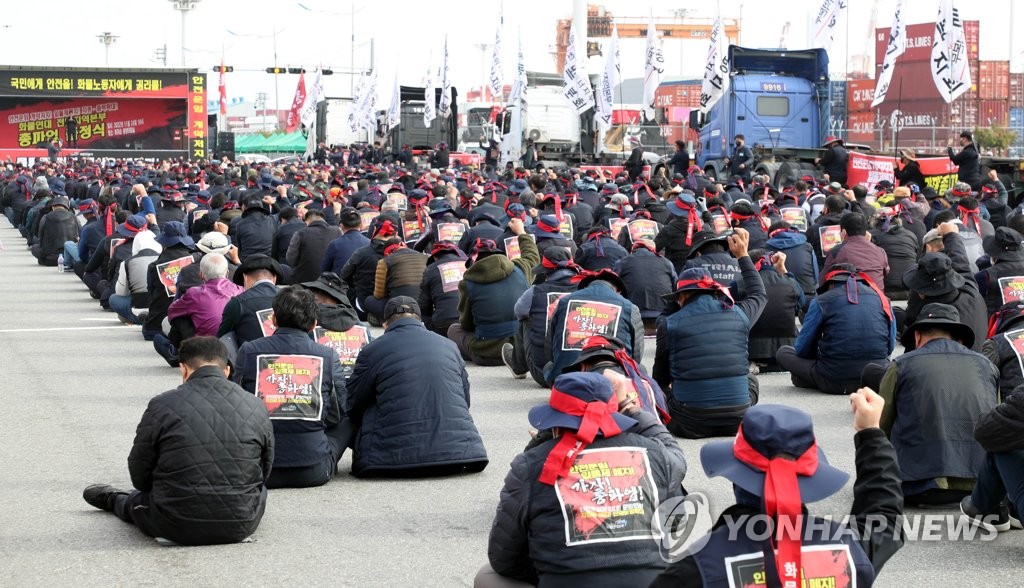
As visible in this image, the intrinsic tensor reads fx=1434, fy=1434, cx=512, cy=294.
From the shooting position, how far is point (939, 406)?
7.44 m

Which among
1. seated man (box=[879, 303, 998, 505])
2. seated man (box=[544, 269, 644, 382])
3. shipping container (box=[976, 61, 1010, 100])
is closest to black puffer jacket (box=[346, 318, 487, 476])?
seated man (box=[544, 269, 644, 382])

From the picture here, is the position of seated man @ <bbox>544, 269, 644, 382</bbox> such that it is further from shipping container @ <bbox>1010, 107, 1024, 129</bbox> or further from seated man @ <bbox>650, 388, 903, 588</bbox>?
shipping container @ <bbox>1010, 107, 1024, 129</bbox>

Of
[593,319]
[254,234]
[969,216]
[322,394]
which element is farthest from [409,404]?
[254,234]

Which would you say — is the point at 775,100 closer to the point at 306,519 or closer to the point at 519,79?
the point at 519,79

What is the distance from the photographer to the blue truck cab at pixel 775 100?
109ft

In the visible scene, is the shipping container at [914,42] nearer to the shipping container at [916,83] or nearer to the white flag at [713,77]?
the shipping container at [916,83]

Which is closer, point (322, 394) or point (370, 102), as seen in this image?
point (322, 394)

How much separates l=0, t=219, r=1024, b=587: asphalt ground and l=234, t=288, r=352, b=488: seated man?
26 centimetres

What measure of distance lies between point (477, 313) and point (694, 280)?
158 inches

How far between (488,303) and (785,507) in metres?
9.49

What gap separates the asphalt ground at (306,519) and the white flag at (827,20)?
19.7 m

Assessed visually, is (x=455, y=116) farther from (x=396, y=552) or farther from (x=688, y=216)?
(x=396, y=552)

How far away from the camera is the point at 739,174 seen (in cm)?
3072

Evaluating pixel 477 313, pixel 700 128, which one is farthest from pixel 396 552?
pixel 700 128
